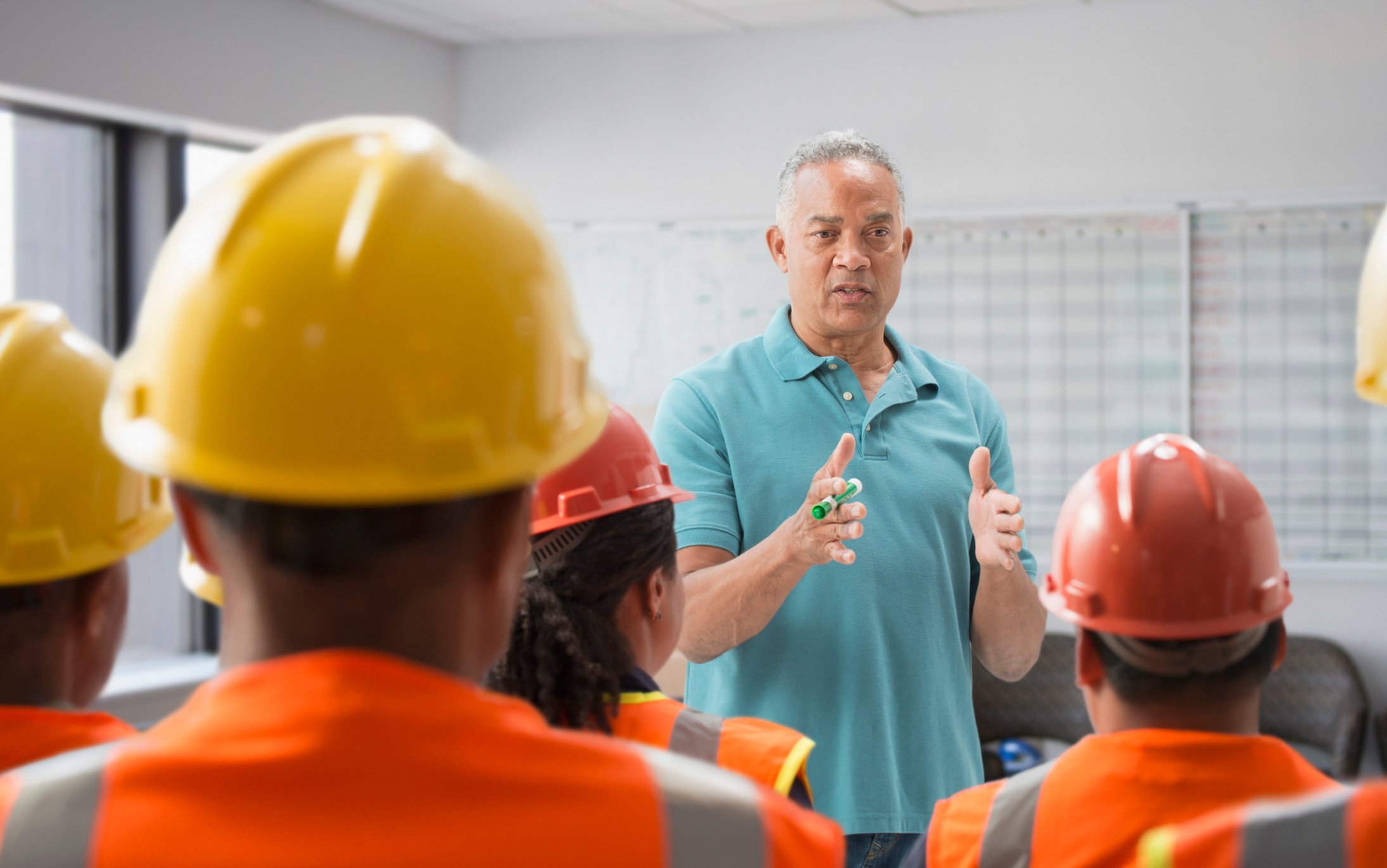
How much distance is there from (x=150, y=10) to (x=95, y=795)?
12.8 ft

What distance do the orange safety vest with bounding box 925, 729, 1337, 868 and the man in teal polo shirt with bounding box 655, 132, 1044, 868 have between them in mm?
608

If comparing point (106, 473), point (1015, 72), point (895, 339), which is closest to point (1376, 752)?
point (1015, 72)

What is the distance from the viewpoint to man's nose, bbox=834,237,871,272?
209cm

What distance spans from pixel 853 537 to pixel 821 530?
0.06 metres

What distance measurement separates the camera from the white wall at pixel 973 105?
4246 millimetres

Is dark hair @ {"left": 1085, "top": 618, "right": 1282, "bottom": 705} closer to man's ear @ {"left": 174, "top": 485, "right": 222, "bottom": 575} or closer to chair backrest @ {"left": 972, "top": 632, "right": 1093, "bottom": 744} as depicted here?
man's ear @ {"left": 174, "top": 485, "right": 222, "bottom": 575}

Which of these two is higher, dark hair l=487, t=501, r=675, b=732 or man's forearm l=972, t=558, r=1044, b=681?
dark hair l=487, t=501, r=675, b=732

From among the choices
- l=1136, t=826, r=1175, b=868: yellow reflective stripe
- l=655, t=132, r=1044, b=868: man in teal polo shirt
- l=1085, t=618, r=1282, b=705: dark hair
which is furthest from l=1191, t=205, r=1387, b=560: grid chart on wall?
l=1136, t=826, r=1175, b=868: yellow reflective stripe

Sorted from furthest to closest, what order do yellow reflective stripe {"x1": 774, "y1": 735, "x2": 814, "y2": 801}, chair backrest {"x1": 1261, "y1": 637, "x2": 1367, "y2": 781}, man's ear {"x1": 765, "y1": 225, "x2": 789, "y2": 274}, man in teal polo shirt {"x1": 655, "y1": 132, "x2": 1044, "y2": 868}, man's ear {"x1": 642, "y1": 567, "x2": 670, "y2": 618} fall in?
chair backrest {"x1": 1261, "y1": 637, "x2": 1367, "y2": 781}, man's ear {"x1": 765, "y1": 225, "x2": 789, "y2": 274}, man in teal polo shirt {"x1": 655, "y1": 132, "x2": 1044, "y2": 868}, man's ear {"x1": 642, "y1": 567, "x2": 670, "y2": 618}, yellow reflective stripe {"x1": 774, "y1": 735, "x2": 814, "y2": 801}

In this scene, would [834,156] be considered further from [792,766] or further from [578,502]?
[792,766]

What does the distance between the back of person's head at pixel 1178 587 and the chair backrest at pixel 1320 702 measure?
10.7 feet

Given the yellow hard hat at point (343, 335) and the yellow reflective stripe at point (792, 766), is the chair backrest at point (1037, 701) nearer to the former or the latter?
the yellow reflective stripe at point (792, 766)

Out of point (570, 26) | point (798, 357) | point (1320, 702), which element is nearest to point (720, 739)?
point (798, 357)

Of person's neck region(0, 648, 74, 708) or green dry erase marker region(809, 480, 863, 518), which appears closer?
person's neck region(0, 648, 74, 708)
